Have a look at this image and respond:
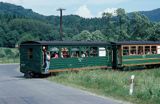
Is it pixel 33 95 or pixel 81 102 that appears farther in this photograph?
pixel 33 95

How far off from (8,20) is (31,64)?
154m

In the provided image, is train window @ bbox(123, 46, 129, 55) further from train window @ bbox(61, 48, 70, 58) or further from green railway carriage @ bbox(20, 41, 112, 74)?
train window @ bbox(61, 48, 70, 58)

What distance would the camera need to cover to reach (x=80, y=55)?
30.5m

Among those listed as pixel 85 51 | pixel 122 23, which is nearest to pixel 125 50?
pixel 85 51

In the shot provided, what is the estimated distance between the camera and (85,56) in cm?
3081

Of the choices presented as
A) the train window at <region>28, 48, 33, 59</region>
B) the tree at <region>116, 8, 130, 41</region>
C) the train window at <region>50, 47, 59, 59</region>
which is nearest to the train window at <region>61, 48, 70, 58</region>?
the train window at <region>50, 47, 59, 59</region>

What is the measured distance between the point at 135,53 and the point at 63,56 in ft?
29.7

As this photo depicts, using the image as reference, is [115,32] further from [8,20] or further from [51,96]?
[8,20]

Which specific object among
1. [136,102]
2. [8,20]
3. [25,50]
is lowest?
[136,102]

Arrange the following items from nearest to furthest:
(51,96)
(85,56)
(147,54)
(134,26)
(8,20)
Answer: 1. (51,96)
2. (85,56)
3. (147,54)
4. (134,26)
5. (8,20)

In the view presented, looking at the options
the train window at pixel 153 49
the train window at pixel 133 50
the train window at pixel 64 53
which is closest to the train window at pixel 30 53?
the train window at pixel 64 53

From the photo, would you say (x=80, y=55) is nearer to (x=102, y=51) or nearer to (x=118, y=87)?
(x=102, y=51)

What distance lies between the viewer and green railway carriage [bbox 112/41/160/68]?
112 feet

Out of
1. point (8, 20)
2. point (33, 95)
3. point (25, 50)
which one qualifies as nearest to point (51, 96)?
point (33, 95)
